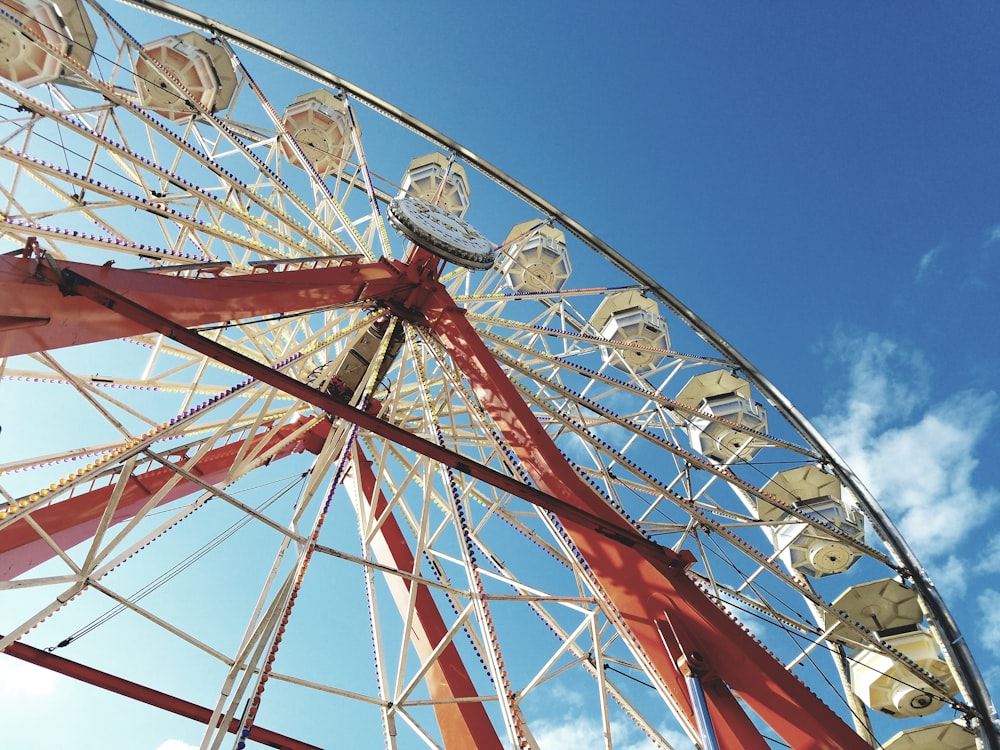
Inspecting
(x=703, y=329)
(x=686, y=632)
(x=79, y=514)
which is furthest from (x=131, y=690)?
(x=703, y=329)

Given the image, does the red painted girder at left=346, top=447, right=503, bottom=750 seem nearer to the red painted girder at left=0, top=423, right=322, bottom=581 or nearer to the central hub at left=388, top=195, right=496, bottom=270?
the red painted girder at left=0, top=423, right=322, bottom=581

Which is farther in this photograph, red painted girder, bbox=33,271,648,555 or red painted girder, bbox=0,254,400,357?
red painted girder, bbox=33,271,648,555

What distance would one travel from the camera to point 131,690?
6.04 meters

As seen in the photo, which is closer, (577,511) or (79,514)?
(577,511)

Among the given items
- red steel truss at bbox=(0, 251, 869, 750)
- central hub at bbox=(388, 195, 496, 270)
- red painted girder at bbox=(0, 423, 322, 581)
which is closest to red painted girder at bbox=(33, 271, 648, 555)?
red steel truss at bbox=(0, 251, 869, 750)

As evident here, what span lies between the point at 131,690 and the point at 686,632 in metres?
4.52

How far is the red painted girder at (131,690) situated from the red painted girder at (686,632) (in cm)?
313

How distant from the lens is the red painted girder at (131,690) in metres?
5.82

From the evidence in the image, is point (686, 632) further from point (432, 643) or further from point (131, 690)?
point (131, 690)

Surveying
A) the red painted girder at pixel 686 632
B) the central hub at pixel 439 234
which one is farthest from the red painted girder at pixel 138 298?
the red painted girder at pixel 686 632

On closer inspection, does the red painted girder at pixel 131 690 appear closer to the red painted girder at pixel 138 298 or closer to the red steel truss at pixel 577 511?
the red steel truss at pixel 577 511

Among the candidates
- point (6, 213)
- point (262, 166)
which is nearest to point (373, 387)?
point (262, 166)

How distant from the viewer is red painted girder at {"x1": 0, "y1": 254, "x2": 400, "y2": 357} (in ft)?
15.1

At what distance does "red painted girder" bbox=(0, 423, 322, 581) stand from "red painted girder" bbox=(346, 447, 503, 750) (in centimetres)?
182
